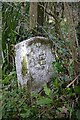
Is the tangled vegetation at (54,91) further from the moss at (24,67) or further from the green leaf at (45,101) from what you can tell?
the moss at (24,67)

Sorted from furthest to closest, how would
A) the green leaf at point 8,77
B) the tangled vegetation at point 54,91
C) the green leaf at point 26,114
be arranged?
the green leaf at point 8,77 < the green leaf at point 26,114 < the tangled vegetation at point 54,91

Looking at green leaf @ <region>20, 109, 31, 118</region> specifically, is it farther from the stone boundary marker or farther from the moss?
the moss

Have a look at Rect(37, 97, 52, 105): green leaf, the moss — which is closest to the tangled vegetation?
Rect(37, 97, 52, 105): green leaf

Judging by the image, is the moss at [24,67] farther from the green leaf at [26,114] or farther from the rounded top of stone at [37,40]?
the green leaf at [26,114]

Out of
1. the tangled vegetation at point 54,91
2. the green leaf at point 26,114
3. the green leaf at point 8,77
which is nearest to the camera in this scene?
the tangled vegetation at point 54,91

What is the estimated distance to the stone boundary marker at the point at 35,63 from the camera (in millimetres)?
2367

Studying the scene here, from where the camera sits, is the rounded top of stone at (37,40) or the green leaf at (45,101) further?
the rounded top of stone at (37,40)

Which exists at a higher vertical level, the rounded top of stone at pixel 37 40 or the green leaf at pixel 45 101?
the rounded top of stone at pixel 37 40

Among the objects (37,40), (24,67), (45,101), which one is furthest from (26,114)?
(37,40)

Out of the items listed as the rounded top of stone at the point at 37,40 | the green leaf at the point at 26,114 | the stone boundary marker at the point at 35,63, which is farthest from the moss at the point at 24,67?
the green leaf at the point at 26,114

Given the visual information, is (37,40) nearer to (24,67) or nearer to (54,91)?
(24,67)

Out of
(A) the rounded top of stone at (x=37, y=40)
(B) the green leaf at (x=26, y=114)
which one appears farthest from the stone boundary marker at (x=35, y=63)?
(B) the green leaf at (x=26, y=114)

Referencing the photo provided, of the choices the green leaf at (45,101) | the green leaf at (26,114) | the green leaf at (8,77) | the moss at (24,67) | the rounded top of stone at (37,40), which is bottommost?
the green leaf at (26,114)

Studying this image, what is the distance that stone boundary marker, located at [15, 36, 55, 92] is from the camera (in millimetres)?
2367
